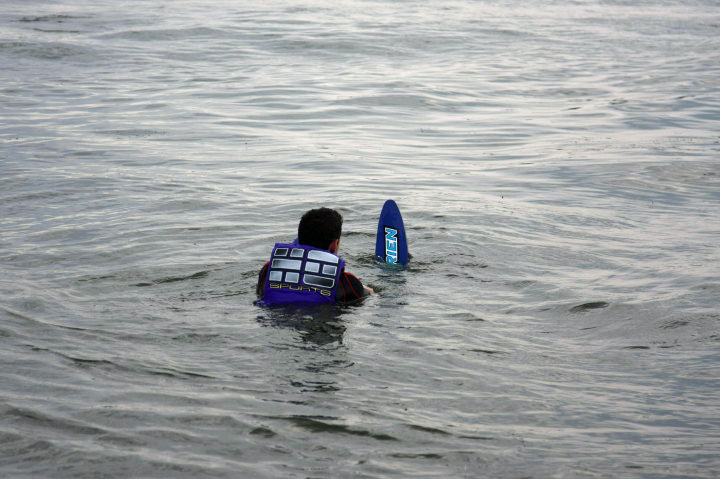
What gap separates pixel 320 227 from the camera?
7.49 metres

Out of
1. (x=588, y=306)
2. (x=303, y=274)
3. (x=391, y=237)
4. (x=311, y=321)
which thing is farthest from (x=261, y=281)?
(x=588, y=306)

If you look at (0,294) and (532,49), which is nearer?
(0,294)

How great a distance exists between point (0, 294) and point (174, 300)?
5.09 ft

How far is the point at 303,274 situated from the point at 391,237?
1851mm

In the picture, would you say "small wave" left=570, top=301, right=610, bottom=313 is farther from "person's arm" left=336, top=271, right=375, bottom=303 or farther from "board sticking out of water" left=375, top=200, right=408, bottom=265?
"person's arm" left=336, top=271, right=375, bottom=303

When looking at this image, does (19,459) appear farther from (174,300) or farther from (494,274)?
(494,274)

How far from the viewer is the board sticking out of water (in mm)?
9062

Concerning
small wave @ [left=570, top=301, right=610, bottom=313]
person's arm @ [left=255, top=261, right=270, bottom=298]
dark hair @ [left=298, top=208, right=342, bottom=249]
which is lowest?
small wave @ [left=570, top=301, right=610, bottom=313]

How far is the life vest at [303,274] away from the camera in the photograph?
7.50 meters

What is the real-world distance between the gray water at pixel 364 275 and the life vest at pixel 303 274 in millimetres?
177

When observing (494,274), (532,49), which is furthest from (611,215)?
(532,49)

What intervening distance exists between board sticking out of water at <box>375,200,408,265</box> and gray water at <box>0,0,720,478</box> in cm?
16

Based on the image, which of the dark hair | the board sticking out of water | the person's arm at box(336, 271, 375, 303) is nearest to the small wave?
the board sticking out of water

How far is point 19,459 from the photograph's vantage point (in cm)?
499
